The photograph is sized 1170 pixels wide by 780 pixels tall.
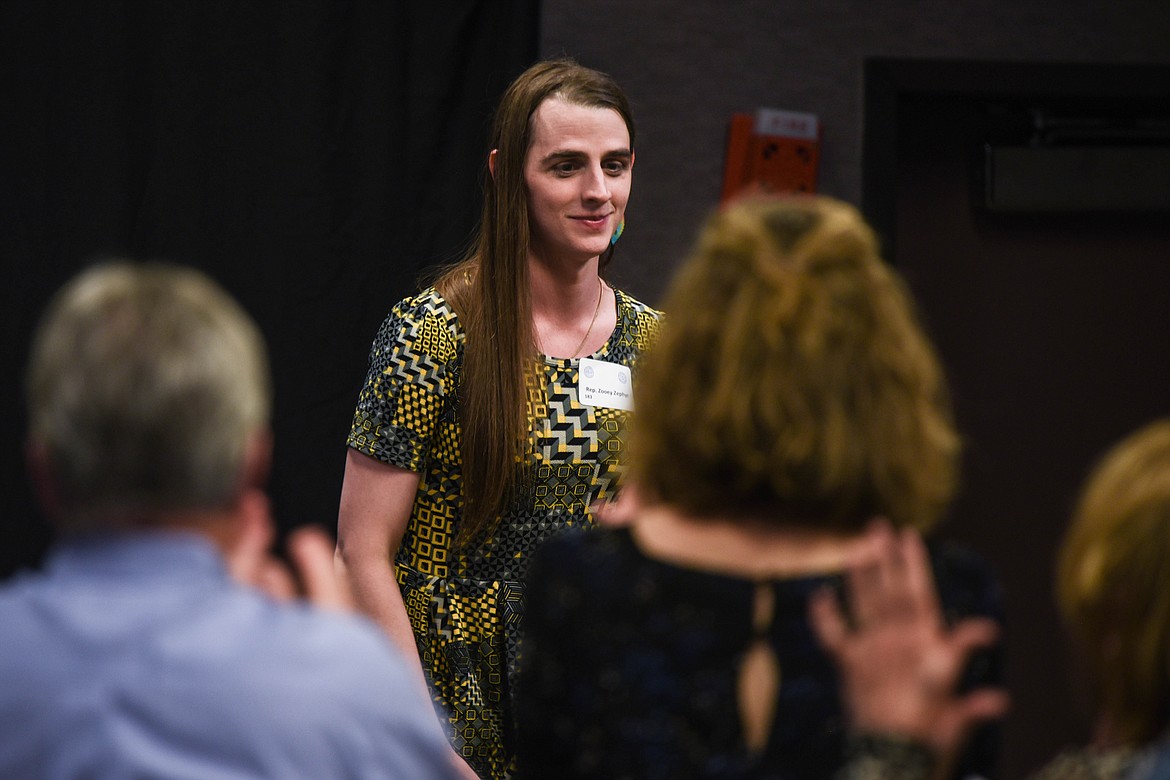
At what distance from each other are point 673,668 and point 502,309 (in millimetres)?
1089

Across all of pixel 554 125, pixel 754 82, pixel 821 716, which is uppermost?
pixel 754 82

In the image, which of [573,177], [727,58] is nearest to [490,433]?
[573,177]

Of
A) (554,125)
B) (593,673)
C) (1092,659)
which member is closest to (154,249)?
(554,125)

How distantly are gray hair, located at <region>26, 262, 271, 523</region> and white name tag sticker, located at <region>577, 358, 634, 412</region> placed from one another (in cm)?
117

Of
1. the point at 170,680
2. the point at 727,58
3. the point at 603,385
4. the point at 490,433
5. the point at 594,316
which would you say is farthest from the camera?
the point at 727,58

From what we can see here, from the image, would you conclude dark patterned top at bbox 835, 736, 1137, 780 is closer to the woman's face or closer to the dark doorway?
the woman's face

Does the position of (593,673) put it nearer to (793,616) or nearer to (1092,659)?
(793,616)

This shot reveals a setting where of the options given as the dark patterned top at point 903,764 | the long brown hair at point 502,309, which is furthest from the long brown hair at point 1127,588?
the long brown hair at point 502,309

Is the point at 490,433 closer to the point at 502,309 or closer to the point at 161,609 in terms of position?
the point at 502,309

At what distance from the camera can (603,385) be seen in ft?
7.36

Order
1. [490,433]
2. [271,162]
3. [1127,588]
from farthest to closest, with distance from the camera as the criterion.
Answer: [271,162]
[490,433]
[1127,588]

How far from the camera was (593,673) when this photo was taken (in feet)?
4.02

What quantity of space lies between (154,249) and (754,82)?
1.63 meters

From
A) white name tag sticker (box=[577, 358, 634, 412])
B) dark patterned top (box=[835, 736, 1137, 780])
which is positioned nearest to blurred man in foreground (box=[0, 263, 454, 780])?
dark patterned top (box=[835, 736, 1137, 780])
